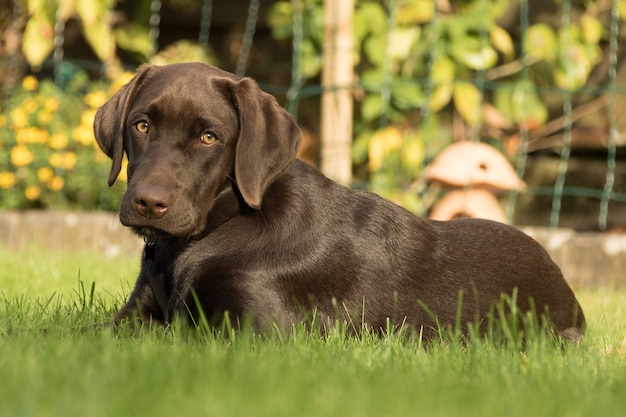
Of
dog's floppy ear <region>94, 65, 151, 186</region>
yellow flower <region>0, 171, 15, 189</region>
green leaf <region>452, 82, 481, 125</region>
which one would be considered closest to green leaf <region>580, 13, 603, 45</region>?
green leaf <region>452, 82, 481, 125</region>

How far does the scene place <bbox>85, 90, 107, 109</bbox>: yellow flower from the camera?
7715mm

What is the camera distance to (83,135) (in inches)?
300

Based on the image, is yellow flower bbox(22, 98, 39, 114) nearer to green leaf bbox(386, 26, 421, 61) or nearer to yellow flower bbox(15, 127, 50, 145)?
yellow flower bbox(15, 127, 50, 145)

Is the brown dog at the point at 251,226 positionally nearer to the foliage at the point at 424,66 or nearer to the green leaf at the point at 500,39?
the foliage at the point at 424,66

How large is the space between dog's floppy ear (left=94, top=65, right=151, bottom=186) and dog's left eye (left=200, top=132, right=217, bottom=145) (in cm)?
36

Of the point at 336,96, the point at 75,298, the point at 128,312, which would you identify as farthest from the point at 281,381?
the point at 336,96

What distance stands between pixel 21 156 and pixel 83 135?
1.57ft

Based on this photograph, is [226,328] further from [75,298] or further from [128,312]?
[75,298]

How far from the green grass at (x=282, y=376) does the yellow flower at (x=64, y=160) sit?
13.1 feet

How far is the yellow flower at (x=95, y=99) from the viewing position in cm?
771

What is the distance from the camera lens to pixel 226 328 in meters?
3.42

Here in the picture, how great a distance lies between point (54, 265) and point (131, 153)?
2.01 m

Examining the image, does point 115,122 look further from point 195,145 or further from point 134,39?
point 134,39

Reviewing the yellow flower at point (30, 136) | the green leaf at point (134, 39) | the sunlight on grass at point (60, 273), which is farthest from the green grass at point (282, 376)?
the green leaf at point (134, 39)
